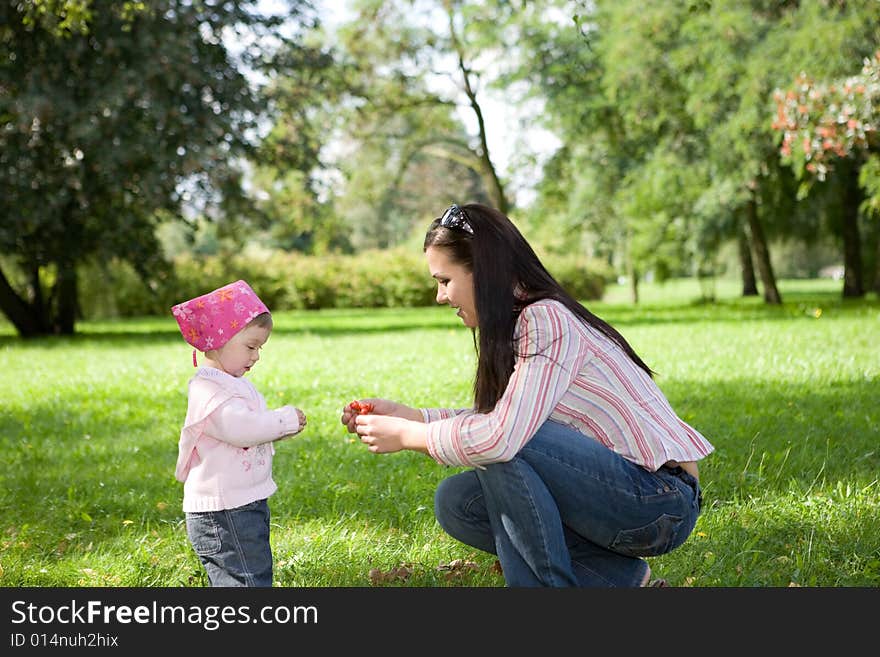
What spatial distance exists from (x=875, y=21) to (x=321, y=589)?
49.9ft

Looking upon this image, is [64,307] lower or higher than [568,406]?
lower

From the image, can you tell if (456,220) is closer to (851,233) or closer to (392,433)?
(392,433)

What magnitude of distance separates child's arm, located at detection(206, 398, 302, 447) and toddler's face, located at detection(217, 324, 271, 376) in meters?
0.17

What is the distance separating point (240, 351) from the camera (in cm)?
320

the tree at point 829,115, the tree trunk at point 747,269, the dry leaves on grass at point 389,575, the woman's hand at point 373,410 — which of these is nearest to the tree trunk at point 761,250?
the tree trunk at point 747,269

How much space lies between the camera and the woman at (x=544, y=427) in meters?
2.78

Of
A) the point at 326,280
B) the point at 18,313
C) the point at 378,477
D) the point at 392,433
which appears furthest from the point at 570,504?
the point at 326,280

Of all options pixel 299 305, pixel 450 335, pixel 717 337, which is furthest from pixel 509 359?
pixel 299 305

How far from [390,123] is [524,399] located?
27.1m

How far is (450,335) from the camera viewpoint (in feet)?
50.9

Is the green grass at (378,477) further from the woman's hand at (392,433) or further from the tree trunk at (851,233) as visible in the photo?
the tree trunk at (851,233)

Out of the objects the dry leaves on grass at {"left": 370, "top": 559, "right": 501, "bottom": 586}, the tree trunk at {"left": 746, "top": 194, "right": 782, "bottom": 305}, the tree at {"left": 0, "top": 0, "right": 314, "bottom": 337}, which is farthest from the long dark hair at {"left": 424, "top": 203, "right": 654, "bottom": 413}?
the tree trunk at {"left": 746, "top": 194, "right": 782, "bottom": 305}

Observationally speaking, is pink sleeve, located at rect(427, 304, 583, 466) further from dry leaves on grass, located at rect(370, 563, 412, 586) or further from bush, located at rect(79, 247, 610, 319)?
bush, located at rect(79, 247, 610, 319)

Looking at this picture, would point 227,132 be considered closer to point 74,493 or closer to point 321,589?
point 74,493
